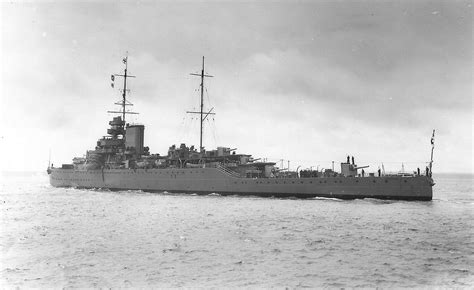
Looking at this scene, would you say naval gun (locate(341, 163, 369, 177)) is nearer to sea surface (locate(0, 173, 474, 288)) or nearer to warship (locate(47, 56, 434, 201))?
warship (locate(47, 56, 434, 201))

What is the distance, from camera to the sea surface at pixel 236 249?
10.2m

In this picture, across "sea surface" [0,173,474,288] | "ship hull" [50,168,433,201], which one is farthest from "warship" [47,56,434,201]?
"sea surface" [0,173,474,288]

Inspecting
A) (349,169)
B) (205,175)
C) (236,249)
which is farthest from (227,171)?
(236,249)

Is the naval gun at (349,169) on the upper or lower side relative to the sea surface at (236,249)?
upper

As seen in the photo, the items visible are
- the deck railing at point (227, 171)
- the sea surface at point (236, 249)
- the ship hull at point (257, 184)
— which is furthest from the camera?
the deck railing at point (227, 171)

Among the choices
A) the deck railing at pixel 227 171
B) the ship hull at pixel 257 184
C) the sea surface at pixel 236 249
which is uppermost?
the deck railing at pixel 227 171

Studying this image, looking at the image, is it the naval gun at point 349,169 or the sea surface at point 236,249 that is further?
the naval gun at point 349,169

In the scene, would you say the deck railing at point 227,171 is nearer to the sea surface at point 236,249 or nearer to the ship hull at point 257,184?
the ship hull at point 257,184

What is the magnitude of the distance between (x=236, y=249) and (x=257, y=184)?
2096 cm

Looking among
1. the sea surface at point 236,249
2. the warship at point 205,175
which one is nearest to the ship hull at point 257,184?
the warship at point 205,175

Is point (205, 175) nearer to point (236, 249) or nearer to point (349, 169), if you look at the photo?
point (349, 169)

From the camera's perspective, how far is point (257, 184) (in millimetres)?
34281

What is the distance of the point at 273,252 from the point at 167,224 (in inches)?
285

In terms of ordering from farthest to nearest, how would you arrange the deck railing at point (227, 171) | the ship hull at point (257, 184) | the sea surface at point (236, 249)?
the deck railing at point (227, 171) → the ship hull at point (257, 184) → the sea surface at point (236, 249)
